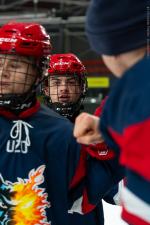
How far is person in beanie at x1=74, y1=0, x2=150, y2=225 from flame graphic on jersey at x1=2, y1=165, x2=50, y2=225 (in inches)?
11.0

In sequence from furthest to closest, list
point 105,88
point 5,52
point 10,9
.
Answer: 1. point 10,9
2. point 105,88
3. point 5,52

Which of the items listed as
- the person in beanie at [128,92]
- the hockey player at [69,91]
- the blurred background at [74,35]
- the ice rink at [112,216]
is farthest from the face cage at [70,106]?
the blurred background at [74,35]

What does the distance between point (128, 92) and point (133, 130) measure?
0.16ft

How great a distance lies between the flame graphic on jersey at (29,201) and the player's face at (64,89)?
A: 1.23 feet

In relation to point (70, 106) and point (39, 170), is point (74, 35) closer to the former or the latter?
point (70, 106)

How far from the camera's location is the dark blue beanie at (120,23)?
0.60m

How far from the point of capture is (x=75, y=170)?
2.82ft

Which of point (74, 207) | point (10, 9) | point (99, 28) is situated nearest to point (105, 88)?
point (10, 9)

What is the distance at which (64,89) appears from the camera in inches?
47.9

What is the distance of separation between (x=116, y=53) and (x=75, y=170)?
1.04ft

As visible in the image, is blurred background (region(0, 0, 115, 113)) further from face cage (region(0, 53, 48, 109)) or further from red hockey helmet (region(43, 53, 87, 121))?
face cage (region(0, 53, 48, 109))

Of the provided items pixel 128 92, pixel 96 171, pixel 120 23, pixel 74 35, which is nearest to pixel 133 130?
pixel 128 92

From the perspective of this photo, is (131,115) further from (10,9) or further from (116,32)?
(10,9)

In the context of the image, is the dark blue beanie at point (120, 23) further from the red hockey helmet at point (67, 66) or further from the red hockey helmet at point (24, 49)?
the red hockey helmet at point (67, 66)
